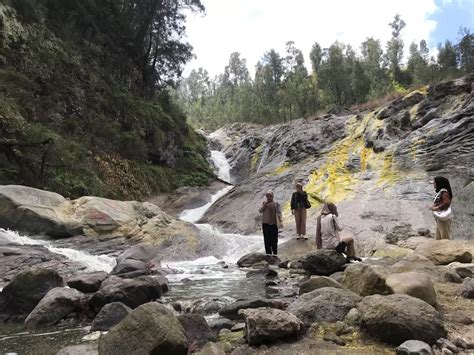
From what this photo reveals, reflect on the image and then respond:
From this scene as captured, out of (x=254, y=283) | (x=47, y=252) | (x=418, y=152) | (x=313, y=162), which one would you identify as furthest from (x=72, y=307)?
(x=313, y=162)

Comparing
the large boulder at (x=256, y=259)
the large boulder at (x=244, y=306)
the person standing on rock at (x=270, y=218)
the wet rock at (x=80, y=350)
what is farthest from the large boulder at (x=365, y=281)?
the person standing on rock at (x=270, y=218)

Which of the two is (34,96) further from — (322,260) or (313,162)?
(322,260)

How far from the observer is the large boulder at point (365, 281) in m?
6.27

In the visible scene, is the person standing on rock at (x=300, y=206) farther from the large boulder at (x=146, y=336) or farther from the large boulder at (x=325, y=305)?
the large boulder at (x=146, y=336)

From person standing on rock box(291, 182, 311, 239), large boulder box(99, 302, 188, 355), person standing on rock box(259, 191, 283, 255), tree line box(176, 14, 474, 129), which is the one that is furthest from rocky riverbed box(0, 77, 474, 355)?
tree line box(176, 14, 474, 129)

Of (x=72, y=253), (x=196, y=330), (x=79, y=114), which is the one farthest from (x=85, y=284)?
(x=79, y=114)

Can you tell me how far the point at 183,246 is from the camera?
47.8ft

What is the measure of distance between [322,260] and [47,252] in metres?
7.01

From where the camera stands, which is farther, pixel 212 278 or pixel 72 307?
pixel 212 278

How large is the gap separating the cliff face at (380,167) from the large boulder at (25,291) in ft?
32.1

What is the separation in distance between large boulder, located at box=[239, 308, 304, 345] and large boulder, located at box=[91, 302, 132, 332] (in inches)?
80.6

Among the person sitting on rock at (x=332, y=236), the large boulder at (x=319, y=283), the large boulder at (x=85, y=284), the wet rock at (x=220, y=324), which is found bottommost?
the wet rock at (x=220, y=324)

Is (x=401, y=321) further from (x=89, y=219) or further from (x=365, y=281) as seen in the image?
(x=89, y=219)

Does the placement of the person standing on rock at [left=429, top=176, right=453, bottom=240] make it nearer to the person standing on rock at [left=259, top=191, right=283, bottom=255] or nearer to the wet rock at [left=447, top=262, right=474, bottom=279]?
the wet rock at [left=447, top=262, right=474, bottom=279]
